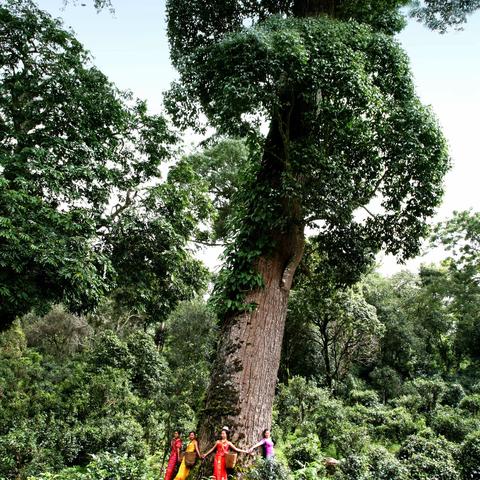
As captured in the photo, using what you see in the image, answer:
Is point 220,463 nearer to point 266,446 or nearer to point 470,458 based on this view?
point 266,446

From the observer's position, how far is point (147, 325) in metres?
13.8

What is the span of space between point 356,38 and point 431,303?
1491 cm

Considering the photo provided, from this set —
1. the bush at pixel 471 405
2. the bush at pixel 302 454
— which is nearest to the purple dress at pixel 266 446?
the bush at pixel 302 454

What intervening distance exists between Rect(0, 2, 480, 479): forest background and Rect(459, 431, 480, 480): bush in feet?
0.07

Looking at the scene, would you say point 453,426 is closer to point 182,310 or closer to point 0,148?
point 182,310

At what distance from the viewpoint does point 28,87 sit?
8922 millimetres

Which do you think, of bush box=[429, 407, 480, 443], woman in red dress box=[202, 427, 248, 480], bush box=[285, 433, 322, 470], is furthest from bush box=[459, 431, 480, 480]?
woman in red dress box=[202, 427, 248, 480]

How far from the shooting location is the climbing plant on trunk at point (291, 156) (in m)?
5.50

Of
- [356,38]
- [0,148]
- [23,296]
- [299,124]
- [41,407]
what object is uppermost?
[356,38]

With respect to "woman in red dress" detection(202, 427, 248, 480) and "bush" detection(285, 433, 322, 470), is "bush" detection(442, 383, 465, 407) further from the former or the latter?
"woman in red dress" detection(202, 427, 248, 480)

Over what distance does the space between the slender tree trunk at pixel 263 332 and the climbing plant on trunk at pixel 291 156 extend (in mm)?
17

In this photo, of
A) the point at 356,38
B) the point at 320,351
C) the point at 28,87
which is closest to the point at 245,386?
the point at 356,38

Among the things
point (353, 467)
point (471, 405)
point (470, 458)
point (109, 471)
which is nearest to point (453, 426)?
point (471, 405)

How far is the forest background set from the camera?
24.8ft
